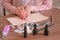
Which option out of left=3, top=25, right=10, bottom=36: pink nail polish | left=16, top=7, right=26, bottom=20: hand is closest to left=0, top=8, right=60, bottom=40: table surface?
left=3, top=25, right=10, bottom=36: pink nail polish

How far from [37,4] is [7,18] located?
533mm

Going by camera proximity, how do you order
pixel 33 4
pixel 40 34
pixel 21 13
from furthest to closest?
pixel 33 4 → pixel 21 13 → pixel 40 34

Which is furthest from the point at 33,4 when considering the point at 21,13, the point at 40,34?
the point at 40,34

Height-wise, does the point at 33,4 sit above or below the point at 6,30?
above

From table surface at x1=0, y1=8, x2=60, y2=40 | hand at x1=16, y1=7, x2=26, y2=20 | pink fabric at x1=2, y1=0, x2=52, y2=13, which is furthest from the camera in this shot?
pink fabric at x1=2, y1=0, x2=52, y2=13

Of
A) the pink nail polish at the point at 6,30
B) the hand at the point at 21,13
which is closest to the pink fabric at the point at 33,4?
the hand at the point at 21,13

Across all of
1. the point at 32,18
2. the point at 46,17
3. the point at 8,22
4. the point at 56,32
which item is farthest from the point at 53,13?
the point at 8,22

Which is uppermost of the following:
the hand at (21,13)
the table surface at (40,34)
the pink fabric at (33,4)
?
the pink fabric at (33,4)

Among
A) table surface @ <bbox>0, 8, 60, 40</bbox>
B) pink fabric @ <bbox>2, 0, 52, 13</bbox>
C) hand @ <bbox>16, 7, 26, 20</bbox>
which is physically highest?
pink fabric @ <bbox>2, 0, 52, 13</bbox>

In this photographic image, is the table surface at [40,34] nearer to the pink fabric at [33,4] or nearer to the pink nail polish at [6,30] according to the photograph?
the pink nail polish at [6,30]

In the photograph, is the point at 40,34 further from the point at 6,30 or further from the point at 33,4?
the point at 33,4

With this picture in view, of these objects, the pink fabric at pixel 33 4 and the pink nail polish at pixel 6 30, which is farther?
the pink fabric at pixel 33 4

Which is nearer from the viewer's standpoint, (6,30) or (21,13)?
(6,30)

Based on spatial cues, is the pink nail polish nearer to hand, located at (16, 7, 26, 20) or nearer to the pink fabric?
hand, located at (16, 7, 26, 20)
